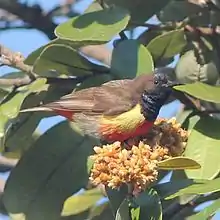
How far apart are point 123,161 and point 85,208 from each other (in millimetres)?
630

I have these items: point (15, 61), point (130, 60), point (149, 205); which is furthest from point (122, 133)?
point (149, 205)

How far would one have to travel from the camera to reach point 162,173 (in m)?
2.03

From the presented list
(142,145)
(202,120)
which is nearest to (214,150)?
(202,120)

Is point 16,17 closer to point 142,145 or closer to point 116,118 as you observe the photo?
point 116,118

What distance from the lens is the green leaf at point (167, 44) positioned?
197 cm

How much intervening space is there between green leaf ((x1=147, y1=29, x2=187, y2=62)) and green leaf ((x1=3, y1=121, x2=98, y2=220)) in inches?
8.9

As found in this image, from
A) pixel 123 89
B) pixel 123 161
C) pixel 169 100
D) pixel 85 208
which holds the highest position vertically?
pixel 123 161

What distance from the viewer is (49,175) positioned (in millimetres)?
2012

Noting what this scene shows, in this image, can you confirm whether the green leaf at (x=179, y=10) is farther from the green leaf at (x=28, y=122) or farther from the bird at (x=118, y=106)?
the green leaf at (x=28, y=122)

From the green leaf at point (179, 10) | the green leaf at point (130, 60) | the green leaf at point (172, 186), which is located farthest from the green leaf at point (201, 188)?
the green leaf at point (179, 10)

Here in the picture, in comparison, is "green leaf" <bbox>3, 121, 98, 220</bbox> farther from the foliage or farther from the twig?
the twig

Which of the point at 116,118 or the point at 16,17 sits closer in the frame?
the point at 116,118

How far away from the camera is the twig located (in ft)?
6.19

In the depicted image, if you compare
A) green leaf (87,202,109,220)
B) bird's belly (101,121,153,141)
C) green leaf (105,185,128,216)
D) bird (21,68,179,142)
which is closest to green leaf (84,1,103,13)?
bird (21,68,179,142)
